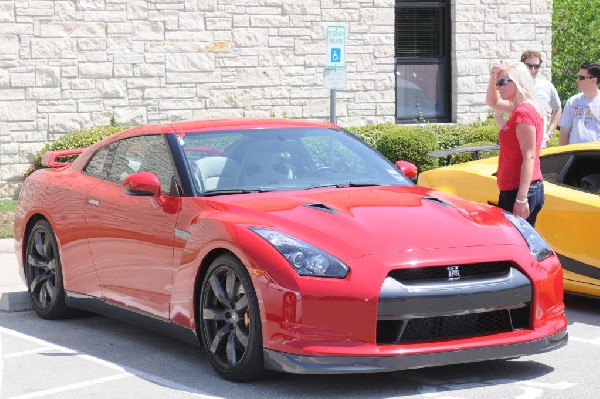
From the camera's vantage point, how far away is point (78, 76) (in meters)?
16.1

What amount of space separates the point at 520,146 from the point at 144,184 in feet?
8.09

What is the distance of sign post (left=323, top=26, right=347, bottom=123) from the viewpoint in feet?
44.1

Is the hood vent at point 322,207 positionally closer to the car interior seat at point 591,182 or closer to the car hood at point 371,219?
the car hood at point 371,219

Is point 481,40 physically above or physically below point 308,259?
above

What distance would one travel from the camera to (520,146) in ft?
27.0

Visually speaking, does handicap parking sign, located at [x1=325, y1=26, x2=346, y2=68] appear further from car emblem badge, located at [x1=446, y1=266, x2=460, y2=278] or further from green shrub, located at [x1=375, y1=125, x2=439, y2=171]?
car emblem badge, located at [x1=446, y1=266, x2=460, y2=278]

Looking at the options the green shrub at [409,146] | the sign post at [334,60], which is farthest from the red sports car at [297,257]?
the green shrub at [409,146]

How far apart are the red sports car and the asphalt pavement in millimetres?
892

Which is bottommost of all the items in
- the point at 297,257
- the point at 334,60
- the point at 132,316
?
the point at 132,316

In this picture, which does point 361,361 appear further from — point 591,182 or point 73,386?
point 591,182

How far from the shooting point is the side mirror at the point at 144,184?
24.8 feet

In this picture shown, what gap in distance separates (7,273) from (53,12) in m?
5.65

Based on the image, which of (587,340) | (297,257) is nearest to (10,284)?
(297,257)

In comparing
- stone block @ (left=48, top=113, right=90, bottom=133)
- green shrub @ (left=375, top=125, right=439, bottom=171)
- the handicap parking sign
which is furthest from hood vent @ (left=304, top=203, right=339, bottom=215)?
stone block @ (left=48, top=113, right=90, bottom=133)
